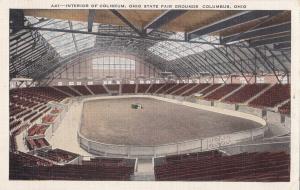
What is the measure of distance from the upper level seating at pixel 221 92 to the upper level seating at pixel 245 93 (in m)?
0.70

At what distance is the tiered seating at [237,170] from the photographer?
10.7 ft

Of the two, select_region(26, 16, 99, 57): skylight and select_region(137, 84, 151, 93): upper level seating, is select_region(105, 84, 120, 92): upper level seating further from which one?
select_region(26, 16, 99, 57): skylight

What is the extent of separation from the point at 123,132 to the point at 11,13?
174 inches

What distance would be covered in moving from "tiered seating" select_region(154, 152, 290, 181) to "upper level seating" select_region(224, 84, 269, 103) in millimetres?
7962

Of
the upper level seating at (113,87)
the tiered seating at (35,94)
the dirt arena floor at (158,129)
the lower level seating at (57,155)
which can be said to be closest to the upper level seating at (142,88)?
the upper level seating at (113,87)

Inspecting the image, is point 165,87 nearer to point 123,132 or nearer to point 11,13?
point 123,132

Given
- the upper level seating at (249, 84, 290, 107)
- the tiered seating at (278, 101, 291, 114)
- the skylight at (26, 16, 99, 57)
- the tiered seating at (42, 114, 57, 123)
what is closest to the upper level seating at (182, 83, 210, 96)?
the upper level seating at (249, 84, 290, 107)

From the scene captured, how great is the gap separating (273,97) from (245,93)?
2189mm

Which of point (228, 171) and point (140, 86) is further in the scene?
point (140, 86)

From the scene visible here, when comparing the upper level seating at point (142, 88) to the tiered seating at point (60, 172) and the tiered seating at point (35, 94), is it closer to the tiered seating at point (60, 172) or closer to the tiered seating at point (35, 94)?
the tiered seating at point (35, 94)

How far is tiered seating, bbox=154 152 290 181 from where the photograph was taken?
3252 millimetres
